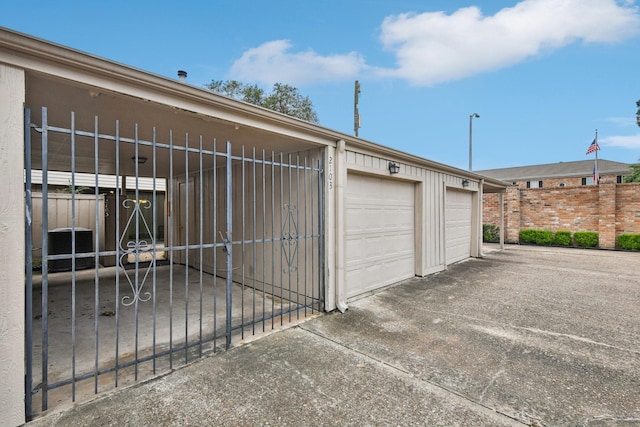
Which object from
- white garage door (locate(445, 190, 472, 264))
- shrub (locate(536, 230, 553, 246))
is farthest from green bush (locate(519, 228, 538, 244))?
white garage door (locate(445, 190, 472, 264))

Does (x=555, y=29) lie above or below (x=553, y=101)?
below

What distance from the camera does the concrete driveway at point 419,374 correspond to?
6.60 ft

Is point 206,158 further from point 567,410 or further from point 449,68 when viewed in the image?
point 449,68

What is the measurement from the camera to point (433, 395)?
2.23m

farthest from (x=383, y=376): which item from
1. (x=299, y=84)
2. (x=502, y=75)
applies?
(x=299, y=84)

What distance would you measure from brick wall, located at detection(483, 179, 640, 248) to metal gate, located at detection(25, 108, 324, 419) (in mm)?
11589

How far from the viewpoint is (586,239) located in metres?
10.8

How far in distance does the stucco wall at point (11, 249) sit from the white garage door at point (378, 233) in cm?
354

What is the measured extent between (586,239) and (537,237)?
1467 mm

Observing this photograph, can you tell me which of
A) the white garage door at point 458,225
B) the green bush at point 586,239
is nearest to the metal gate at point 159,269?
the white garage door at point 458,225

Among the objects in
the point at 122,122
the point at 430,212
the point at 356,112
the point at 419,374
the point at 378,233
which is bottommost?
the point at 419,374

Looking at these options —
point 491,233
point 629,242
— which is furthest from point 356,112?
point 629,242

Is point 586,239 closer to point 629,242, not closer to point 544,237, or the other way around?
point 629,242

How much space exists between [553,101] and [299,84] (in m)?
13.1
